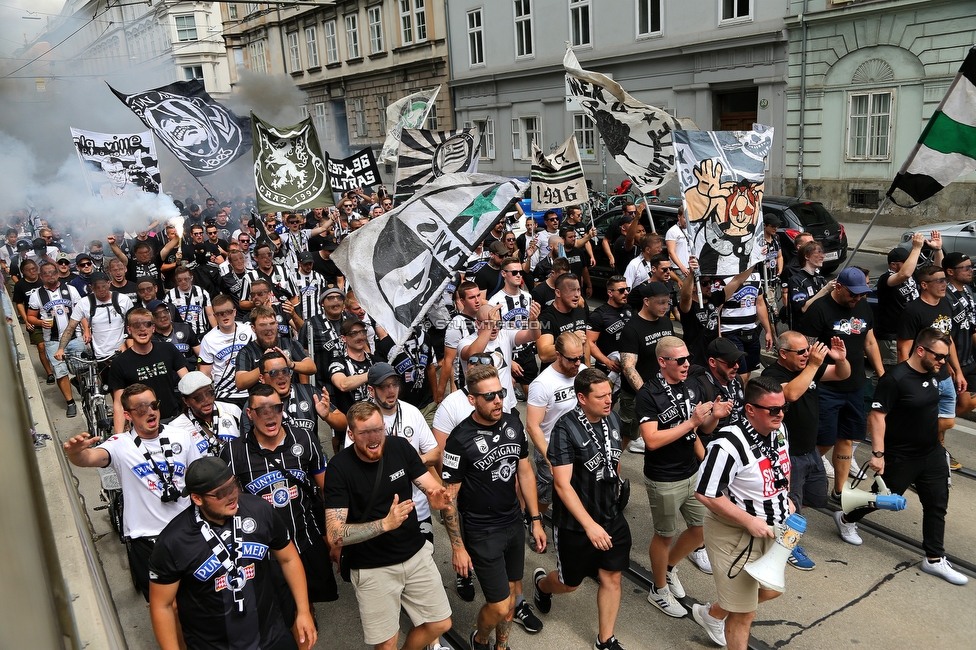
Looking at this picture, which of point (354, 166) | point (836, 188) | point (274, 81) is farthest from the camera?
point (274, 81)

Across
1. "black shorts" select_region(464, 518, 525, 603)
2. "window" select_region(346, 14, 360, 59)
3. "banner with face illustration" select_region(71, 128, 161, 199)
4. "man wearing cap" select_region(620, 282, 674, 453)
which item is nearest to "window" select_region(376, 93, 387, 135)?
"window" select_region(346, 14, 360, 59)

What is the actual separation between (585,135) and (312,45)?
23.7 metres

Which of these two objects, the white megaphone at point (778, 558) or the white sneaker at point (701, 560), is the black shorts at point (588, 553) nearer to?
the white megaphone at point (778, 558)

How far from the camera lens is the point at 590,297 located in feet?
46.3

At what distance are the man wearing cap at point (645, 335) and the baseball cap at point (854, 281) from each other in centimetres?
141

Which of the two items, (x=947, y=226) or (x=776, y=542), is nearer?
(x=776, y=542)

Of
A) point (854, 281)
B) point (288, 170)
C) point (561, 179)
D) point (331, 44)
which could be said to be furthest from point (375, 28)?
point (854, 281)

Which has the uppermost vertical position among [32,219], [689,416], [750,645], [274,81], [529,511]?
[274,81]

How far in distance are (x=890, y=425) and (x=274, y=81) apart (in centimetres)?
4197

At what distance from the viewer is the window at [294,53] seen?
46.9 meters

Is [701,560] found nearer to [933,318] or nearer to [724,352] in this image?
[724,352]

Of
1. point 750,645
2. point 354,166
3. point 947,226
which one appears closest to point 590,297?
point 354,166

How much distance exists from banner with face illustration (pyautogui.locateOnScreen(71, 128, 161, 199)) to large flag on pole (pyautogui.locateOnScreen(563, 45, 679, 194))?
706 cm

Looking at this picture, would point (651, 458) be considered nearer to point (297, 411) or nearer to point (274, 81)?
point (297, 411)
